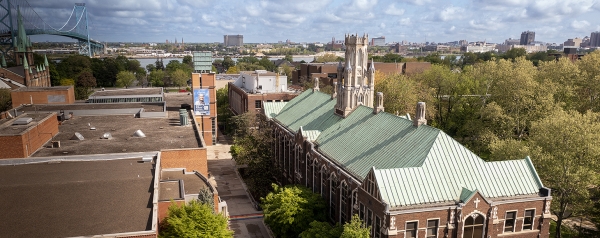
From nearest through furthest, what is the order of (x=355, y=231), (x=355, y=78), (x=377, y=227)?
(x=355, y=231) → (x=377, y=227) → (x=355, y=78)

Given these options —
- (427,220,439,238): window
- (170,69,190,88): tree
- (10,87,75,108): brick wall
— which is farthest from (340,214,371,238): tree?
(170,69,190,88): tree

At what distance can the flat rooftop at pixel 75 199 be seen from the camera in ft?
80.1

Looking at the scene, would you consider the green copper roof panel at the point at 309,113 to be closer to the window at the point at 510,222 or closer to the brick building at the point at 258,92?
the window at the point at 510,222

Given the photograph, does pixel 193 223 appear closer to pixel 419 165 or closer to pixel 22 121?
pixel 419 165

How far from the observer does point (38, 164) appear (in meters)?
37.8

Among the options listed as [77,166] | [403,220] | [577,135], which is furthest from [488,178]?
[77,166]

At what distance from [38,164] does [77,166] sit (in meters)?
3.88

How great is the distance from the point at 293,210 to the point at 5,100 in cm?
7715

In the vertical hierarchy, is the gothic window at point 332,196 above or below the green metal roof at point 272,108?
below

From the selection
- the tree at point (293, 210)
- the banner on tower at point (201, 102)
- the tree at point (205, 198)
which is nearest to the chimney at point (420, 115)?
A: the tree at point (293, 210)

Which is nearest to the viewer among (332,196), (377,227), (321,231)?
(377,227)

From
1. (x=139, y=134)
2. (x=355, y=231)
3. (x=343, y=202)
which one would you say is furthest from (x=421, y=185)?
(x=139, y=134)

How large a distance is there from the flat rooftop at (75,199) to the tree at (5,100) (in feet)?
193

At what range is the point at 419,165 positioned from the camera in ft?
102
